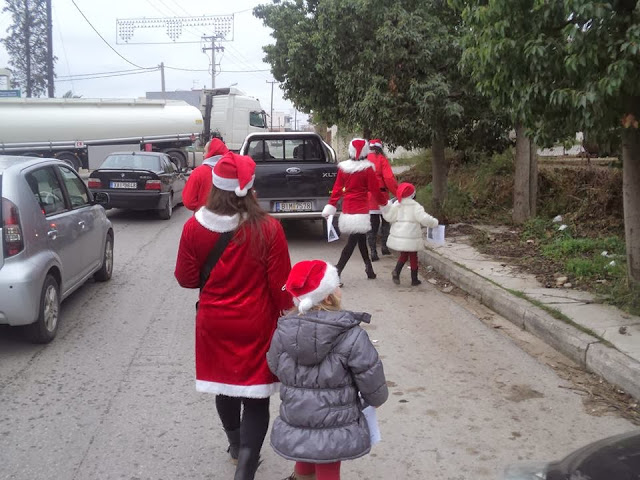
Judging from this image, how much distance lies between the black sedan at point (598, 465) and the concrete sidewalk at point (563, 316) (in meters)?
2.85

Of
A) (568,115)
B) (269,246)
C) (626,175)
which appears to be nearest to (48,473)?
(269,246)

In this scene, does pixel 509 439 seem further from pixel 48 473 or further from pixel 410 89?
pixel 410 89

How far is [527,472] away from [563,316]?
4363 mm

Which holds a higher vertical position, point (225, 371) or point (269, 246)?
point (269, 246)

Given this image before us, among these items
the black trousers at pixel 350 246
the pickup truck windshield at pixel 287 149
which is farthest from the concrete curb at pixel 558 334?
the pickup truck windshield at pixel 287 149

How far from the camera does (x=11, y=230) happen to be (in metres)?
5.50

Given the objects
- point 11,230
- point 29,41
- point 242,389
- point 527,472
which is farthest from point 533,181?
point 29,41

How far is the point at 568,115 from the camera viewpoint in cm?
623

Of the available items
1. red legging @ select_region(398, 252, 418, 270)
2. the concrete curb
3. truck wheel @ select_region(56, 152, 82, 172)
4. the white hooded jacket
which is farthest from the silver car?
truck wheel @ select_region(56, 152, 82, 172)

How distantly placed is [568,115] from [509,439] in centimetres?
346

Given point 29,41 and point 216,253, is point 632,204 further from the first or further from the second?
point 29,41

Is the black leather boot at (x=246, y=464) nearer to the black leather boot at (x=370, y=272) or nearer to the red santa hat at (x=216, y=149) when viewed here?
the red santa hat at (x=216, y=149)

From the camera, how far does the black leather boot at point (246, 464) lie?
10.6ft

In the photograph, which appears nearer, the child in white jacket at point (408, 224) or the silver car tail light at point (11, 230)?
the silver car tail light at point (11, 230)
